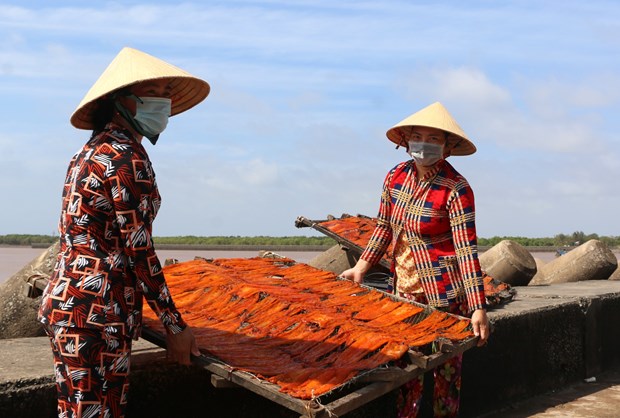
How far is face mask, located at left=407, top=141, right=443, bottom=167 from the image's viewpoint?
463cm

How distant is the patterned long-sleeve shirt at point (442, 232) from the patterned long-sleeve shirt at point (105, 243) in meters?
1.88

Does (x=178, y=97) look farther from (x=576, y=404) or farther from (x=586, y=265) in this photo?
(x=586, y=265)

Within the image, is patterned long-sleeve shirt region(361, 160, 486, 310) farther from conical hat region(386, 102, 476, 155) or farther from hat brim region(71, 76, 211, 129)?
hat brim region(71, 76, 211, 129)

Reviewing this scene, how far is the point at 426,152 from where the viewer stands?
464 cm

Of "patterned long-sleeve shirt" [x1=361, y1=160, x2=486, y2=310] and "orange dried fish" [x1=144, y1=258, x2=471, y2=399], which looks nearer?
"orange dried fish" [x1=144, y1=258, x2=471, y2=399]

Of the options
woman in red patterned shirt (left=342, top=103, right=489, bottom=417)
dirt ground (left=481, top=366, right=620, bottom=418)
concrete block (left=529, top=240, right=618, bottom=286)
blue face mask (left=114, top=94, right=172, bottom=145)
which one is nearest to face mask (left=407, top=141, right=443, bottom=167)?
woman in red patterned shirt (left=342, top=103, right=489, bottom=417)

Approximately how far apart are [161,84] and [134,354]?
1.41m

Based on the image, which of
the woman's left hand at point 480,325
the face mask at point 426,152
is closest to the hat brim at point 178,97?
the face mask at point 426,152

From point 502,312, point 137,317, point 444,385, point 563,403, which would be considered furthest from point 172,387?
point 563,403

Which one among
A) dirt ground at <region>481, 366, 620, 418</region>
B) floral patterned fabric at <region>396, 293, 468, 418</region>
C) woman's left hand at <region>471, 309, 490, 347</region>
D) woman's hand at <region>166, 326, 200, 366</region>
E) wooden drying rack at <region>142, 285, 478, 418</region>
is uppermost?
woman's hand at <region>166, 326, 200, 366</region>

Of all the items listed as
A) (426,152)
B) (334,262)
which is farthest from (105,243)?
(334,262)

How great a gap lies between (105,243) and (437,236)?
210 centimetres

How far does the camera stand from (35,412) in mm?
3791

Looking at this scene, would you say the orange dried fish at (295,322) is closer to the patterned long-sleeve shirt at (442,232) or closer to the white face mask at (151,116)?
the patterned long-sleeve shirt at (442,232)
